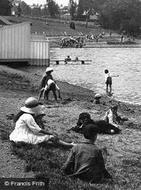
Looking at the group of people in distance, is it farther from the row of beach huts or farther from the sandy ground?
the row of beach huts

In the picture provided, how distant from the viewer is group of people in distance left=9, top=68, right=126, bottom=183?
24.4ft

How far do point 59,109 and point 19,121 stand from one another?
6280 millimetres

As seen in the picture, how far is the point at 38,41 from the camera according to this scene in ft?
128

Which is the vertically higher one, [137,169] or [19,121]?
[19,121]

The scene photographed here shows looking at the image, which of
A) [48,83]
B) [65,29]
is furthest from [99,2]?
[48,83]

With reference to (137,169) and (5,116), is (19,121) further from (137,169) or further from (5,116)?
(5,116)

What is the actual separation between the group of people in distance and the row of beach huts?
25115 millimetres

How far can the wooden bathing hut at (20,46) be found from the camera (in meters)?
36.7

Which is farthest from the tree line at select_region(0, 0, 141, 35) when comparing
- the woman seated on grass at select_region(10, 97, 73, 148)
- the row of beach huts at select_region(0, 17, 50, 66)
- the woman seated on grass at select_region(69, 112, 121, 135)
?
the woman seated on grass at select_region(10, 97, 73, 148)

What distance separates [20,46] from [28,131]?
96.5 ft

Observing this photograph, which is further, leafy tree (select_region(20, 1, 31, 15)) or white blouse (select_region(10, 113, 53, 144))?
leafy tree (select_region(20, 1, 31, 15))

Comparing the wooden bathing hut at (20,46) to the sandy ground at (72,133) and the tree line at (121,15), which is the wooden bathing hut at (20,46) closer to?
the sandy ground at (72,133)

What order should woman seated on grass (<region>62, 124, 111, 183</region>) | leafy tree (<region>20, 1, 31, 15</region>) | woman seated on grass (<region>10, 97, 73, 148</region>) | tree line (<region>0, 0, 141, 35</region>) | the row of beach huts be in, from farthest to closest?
leafy tree (<region>20, 1, 31, 15</region>) < tree line (<region>0, 0, 141, 35</region>) < the row of beach huts < woman seated on grass (<region>10, 97, 73, 148</region>) < woman seated on grass (<region>62, 124, 111, 183</region>)

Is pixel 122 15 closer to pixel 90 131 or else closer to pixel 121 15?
→ pixel 121 15
